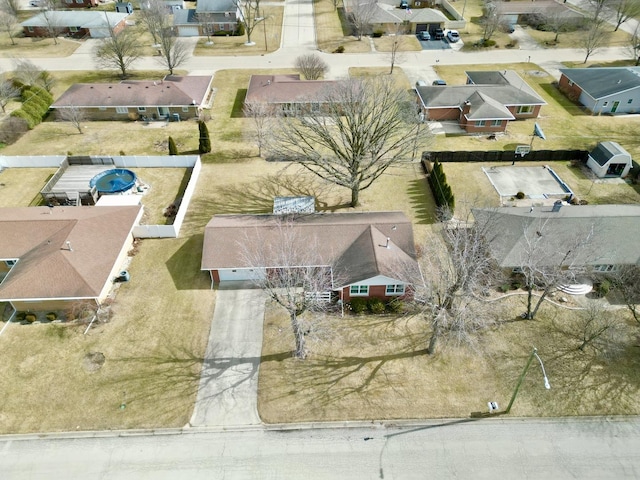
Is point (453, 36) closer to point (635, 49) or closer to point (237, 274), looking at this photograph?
point (635, 49)

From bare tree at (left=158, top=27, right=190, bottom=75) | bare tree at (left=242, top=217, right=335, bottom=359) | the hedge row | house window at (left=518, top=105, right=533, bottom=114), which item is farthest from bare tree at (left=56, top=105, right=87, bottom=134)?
house window at (left=518, top=105, right=533, bottom=114)

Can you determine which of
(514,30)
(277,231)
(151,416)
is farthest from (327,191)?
(514,30)

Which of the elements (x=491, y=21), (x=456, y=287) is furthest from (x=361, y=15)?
(x=456, y=287)

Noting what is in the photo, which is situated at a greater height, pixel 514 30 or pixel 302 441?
pixel 514 30

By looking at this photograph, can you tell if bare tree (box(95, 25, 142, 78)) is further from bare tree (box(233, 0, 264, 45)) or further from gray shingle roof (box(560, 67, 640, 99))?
gray shingle roof (box(560, 67, 640, 99))

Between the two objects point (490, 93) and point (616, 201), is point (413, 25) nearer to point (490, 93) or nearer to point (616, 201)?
point (490, 93)

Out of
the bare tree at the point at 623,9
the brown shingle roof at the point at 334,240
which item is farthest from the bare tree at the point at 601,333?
the bare tree at the point at 623,9

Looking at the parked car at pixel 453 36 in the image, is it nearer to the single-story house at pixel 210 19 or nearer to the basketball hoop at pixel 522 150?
the single-story house at pixel 210 19
